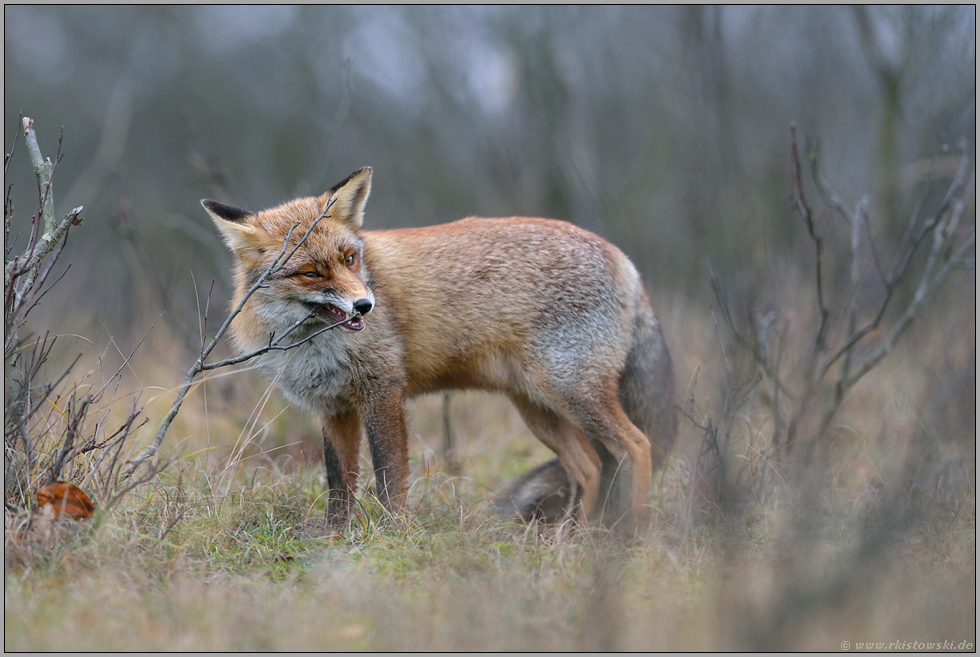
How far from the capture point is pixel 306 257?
3.96 meters

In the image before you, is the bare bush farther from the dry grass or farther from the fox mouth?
the fox mouth

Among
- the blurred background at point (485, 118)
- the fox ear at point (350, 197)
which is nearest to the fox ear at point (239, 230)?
the fox ear at point (350, 197)

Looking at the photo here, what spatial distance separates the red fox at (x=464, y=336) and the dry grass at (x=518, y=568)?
341mm

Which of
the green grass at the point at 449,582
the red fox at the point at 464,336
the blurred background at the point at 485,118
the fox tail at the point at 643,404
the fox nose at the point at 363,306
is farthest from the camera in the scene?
the blurred background at the point at 485,118

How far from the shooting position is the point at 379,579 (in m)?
3.21

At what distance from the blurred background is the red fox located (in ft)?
3.82

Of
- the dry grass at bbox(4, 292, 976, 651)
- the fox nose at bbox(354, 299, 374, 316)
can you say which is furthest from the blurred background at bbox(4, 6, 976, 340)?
the fox nose at bbox(354, 299, 374, 316)

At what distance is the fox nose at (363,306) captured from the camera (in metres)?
3.73

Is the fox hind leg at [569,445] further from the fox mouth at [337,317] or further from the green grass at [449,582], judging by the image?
the fox mouth at [337,317]

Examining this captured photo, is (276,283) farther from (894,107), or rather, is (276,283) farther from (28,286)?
(894,107)

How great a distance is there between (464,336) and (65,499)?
2291 mm

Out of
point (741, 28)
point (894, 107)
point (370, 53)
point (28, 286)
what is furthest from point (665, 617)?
point (370, 53)

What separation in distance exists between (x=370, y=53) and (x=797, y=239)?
10688mm

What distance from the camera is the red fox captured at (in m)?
4.11
